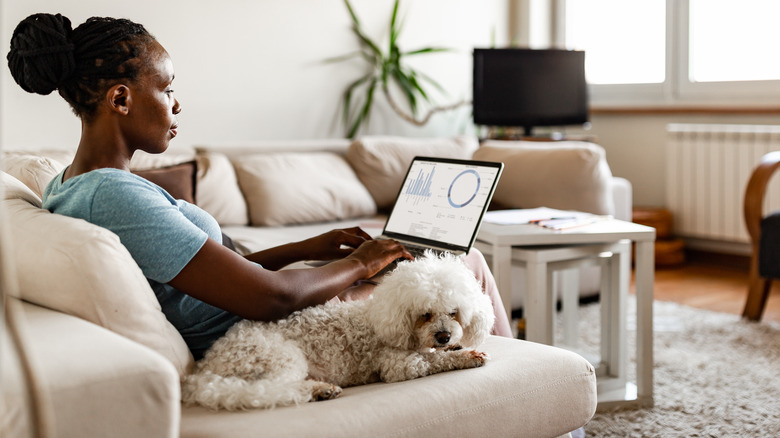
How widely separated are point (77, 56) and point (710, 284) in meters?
3.56

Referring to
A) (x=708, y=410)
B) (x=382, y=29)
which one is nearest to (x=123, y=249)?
(x=708, y=410)

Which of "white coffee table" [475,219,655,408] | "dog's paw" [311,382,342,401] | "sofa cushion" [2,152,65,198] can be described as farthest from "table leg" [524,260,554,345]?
"sofa cushion" [2,152,65,198]

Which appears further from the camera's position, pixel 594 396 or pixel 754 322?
pixel 754 322

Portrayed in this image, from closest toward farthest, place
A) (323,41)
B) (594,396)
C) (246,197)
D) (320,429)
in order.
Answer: (320,429), (594,396), (246,197), (323,41)

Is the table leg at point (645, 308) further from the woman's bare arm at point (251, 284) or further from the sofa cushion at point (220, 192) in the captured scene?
the sofa cushion at point (220, 192)

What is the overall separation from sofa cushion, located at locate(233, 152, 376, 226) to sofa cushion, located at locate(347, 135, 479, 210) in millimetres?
79

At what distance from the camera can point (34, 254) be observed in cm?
112

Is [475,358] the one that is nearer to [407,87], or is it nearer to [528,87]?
[528,87]

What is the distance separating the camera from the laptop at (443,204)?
177cm

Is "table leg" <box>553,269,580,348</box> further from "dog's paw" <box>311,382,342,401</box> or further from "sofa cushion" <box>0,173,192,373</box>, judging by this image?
"sofa cushion" <box>0,173,192,373</box>

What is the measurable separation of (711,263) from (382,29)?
7.77 feet

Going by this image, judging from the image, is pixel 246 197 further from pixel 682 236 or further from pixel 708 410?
pixel 682 236

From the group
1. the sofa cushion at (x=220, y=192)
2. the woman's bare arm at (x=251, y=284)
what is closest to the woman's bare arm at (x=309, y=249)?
the woman's bare arm at (x=251, y=284)

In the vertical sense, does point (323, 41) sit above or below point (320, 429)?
above
